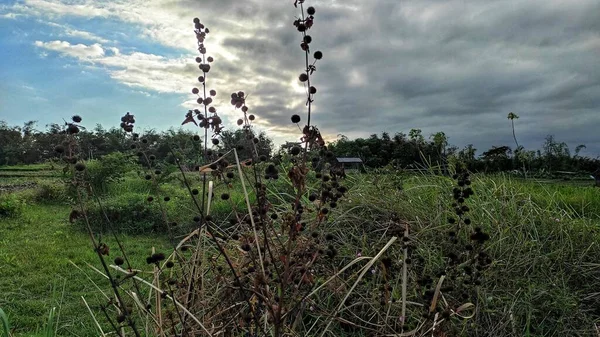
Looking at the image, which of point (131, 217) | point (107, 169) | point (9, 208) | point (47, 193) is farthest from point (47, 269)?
point (47, 193)

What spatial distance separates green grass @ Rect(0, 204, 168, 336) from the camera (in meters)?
4.01

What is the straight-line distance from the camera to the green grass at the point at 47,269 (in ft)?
13.2

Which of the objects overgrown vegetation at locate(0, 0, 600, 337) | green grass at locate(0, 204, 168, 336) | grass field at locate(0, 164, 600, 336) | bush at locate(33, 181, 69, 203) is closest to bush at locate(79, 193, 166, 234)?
green grass at locate(0, 204, 168, 336)

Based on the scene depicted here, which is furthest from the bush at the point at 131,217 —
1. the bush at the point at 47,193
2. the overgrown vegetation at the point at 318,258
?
the bush at the point at 47,193

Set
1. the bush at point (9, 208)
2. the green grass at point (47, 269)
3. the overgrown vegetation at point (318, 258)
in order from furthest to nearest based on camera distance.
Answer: the bush at point (9, 208), the green grass at point (47, 269), the overgrown vegetation at point (318, 258)

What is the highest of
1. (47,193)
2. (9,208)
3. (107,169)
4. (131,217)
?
(107,169)

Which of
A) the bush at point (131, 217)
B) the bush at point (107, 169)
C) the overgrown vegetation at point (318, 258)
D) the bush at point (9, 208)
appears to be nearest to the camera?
the overgrown vegetation at point (318, 258)

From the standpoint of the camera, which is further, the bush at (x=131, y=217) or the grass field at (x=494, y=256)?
the bush at (x=131, y=217)

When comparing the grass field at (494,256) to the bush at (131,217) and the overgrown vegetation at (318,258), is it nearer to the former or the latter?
the overgrown vegetation at (318,258)

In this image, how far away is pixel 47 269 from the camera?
558cm

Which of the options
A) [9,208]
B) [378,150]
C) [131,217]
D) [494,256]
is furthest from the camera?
[378,150]

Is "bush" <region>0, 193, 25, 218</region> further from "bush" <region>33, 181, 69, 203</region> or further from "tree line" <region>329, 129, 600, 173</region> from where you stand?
"tree line" <region>329, 129, 600, 173</region>

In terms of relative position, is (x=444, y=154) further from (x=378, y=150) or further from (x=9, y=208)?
(x=9, y=208)

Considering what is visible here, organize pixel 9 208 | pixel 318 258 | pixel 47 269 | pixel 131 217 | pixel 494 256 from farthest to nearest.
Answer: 1. pixel 9 208
2. pixel 131 217
3. pixel 47 269
4. pixel 494 256
5. pixel 318 258
